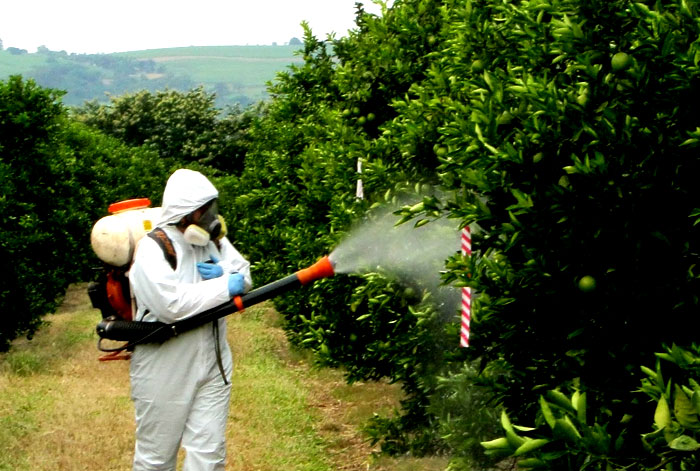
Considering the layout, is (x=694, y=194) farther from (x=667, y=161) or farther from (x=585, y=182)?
(x=585, y=182)

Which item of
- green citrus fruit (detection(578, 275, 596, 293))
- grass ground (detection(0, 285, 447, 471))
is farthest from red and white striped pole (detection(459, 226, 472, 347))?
grass ground (detection(0, 285, 447, 471))

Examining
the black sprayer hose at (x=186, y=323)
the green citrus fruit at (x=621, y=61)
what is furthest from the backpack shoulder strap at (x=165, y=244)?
the green citrus fruit at (x=621, y=61)

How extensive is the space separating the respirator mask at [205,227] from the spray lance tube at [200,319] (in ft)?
1.41

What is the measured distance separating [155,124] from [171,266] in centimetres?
4229

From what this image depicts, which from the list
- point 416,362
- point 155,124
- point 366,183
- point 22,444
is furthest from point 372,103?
point 155,124

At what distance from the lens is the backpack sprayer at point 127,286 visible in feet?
20.0

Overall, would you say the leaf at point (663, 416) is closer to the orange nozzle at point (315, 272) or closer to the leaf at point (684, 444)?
the leaf at point (684, 444)

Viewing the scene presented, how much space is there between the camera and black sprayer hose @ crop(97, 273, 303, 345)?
19.9ft

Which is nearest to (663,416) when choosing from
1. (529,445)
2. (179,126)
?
(529,445)

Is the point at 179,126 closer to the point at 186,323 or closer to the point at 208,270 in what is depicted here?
the point at 208,270

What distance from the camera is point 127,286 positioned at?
21.1 feet

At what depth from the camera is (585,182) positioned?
3.46 m

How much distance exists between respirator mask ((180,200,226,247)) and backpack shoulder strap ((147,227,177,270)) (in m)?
0.12

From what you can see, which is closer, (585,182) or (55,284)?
(585,182)
